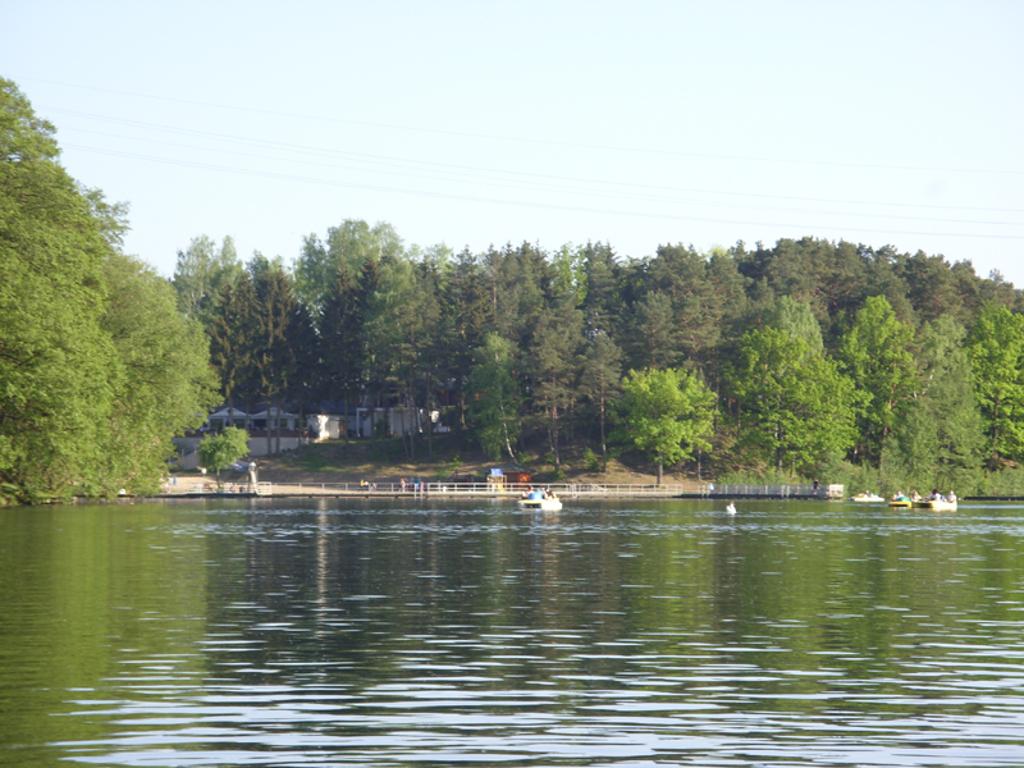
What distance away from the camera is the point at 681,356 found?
556 ft

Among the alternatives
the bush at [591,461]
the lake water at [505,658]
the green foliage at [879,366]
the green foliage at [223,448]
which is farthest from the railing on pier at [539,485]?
the lake water at [505,658]

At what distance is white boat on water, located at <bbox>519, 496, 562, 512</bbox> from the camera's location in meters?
118

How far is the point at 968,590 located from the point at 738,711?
930 inches

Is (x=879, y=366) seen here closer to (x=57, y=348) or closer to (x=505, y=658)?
(x=57, y=348)

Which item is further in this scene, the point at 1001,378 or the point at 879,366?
the point at 879,366

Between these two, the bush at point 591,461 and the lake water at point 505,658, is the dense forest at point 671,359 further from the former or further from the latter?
the lake water at point 505,658

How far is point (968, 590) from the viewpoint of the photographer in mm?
41344

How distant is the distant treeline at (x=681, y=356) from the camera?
15425 centimetres

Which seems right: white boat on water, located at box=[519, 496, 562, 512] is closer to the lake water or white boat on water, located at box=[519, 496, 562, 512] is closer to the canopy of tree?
the canopy of tree

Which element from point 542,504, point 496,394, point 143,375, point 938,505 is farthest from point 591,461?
point 143,375

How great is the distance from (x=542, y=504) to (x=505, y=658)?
93.7 m

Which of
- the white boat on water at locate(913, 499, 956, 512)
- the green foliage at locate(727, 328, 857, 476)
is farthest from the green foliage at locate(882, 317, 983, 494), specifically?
the white boat on water at locate(913, 499, 956, 512)

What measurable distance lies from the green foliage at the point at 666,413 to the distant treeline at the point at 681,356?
0.77ft

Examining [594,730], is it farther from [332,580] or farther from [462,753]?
[332,580]
